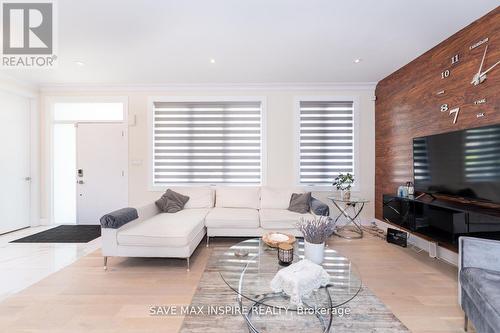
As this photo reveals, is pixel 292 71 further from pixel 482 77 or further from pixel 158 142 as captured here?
pixel 158 142

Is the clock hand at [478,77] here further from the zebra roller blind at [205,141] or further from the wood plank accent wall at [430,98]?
the zebra roller blind at [205,141]

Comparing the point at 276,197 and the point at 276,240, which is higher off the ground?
the point at 276,197

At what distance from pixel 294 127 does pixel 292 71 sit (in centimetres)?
100

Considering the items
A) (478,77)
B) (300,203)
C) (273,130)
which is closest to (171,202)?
(300,203)

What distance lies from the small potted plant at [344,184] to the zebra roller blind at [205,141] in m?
1.41

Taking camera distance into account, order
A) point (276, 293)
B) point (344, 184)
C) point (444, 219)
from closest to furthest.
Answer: point (276, 293) → point (444, 219) → point (344, 184)

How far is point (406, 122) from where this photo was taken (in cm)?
342

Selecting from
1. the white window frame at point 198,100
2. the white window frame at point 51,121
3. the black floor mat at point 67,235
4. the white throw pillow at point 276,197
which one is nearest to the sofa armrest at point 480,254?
the white throw pillow at point 276,197

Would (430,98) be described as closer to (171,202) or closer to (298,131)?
(298,131)

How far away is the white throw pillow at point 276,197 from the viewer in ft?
12.4

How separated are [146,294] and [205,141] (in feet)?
8.95

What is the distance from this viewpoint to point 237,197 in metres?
3.86

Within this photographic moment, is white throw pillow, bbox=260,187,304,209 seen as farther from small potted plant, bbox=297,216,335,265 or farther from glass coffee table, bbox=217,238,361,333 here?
small potted plant, bbox=297,216,335,265

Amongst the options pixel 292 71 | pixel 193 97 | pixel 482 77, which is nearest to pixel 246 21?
pixel 292 71
